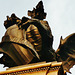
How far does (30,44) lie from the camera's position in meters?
9.36

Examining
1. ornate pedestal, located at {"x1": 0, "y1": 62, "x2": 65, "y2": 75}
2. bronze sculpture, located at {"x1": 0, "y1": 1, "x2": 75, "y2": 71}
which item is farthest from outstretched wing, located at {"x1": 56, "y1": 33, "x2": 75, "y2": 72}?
ornate pedestal, located at {"x1": 0, "y1": 62, "x2": 65, "y2": 75}

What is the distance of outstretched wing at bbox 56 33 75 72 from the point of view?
10.2m

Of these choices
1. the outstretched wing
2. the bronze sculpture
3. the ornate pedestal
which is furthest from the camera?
the outstretched wing

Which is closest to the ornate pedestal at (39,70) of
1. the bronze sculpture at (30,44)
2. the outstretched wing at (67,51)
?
the bronze sculpture at (30,44)

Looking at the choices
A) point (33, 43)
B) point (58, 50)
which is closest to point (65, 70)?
point (58, 50)

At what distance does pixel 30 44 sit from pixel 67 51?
5.72 feet

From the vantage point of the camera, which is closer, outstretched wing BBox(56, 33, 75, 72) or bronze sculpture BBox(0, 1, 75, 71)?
bronze sculpture BBox(0, 1, 75, 71)

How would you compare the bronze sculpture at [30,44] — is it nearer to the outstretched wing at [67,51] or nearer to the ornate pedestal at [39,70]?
the outstretched wing at [67,51]

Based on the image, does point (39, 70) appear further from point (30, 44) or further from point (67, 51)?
point (67, 51)

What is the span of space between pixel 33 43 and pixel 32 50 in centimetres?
43

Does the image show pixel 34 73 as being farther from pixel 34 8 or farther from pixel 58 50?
pixel 34 8

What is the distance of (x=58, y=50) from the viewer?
1030cm

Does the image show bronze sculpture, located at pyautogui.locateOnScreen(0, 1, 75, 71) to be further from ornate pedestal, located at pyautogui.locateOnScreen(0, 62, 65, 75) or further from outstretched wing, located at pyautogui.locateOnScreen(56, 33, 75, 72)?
ornate pedestal, located at pyautogui.locateOnScreen(0, 62, 65, 75)

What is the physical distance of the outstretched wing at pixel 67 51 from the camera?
400 inches
